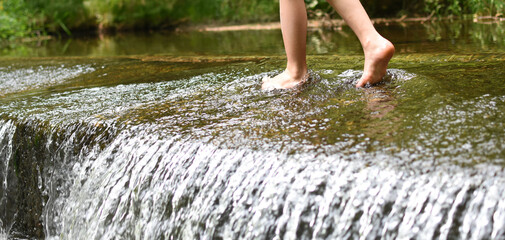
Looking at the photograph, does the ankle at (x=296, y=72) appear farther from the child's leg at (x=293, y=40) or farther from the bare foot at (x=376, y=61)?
the bare foot at (x=376, y=61)

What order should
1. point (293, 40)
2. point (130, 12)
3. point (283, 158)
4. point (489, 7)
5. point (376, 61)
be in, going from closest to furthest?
point (283, 158)
point (376, 61)
point (293, 40)
point (489, 7)
point (130, 12)

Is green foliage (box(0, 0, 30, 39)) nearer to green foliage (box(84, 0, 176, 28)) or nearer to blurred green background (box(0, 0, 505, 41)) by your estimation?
blurred green background (box(0, 0, 505, 41))

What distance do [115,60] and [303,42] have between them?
2285 mm

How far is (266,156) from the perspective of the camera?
1321mm

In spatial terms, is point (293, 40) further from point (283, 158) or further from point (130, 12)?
point (130, 12)

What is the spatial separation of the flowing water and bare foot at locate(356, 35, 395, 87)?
51 mm

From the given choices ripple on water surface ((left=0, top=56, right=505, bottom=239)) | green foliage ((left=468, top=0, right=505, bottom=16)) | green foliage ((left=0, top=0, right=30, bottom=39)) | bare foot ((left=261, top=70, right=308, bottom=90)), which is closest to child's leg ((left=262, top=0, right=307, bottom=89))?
bare foot ((left=261, top=70, right=308, bottom=90))

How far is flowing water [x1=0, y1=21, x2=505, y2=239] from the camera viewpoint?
3.54ft

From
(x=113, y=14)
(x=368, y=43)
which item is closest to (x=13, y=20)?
(x=113, y=14)

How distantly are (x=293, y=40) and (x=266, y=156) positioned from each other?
91 cm

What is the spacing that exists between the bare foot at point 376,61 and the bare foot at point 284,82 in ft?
0.91

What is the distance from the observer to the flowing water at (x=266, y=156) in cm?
108

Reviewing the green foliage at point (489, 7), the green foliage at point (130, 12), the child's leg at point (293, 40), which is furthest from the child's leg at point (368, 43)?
the green foliage at point (130, 12)

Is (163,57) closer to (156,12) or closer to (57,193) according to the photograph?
(57,193)
